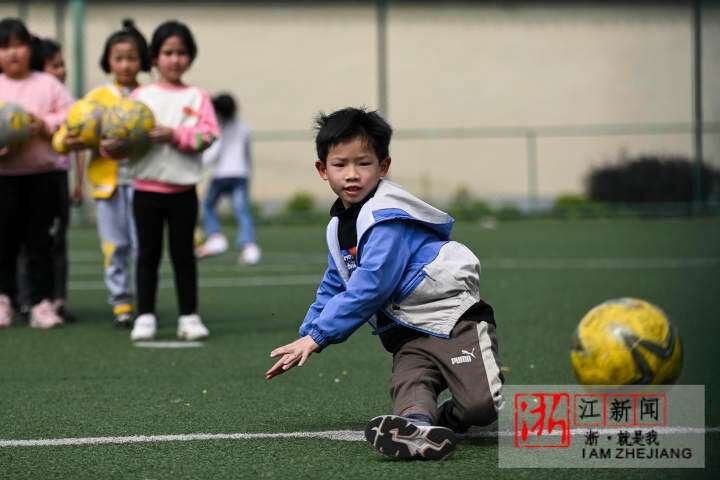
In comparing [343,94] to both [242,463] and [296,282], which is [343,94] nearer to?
[296,282]

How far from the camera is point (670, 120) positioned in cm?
2380

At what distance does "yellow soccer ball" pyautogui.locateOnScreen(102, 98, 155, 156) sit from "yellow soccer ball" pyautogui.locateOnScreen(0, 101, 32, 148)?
615mm

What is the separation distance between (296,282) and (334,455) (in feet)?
21.5

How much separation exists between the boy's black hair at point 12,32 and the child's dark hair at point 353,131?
373 centimetres

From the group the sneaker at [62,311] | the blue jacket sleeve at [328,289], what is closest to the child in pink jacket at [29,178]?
the sneaker at [62,311]

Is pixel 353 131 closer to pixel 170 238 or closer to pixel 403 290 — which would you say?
pixel 403 290

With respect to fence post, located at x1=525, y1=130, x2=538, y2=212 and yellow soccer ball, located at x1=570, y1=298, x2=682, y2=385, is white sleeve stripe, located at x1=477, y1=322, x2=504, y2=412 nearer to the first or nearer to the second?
yellow soccer ball, located at x1=570, y1=298, x2=682, y2=385

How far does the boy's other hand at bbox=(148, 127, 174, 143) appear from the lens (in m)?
7.18

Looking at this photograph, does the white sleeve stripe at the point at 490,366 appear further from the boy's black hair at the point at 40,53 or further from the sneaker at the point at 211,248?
the sneaker at the point at 211,248

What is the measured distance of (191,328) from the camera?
7.33 meters

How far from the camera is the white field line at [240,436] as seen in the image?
446 centimetres

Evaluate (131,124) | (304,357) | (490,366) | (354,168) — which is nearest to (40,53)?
(131,124)

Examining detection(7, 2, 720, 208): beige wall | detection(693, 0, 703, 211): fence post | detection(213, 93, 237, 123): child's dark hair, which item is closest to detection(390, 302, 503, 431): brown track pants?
detection(213, 93, 237, 123): child's dark hair

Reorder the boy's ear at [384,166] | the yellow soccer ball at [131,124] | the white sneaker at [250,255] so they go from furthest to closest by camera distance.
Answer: the white sneaker at [250,255] < the yellow soccer ball at [131,124] < the boy's ear at [384,166]
